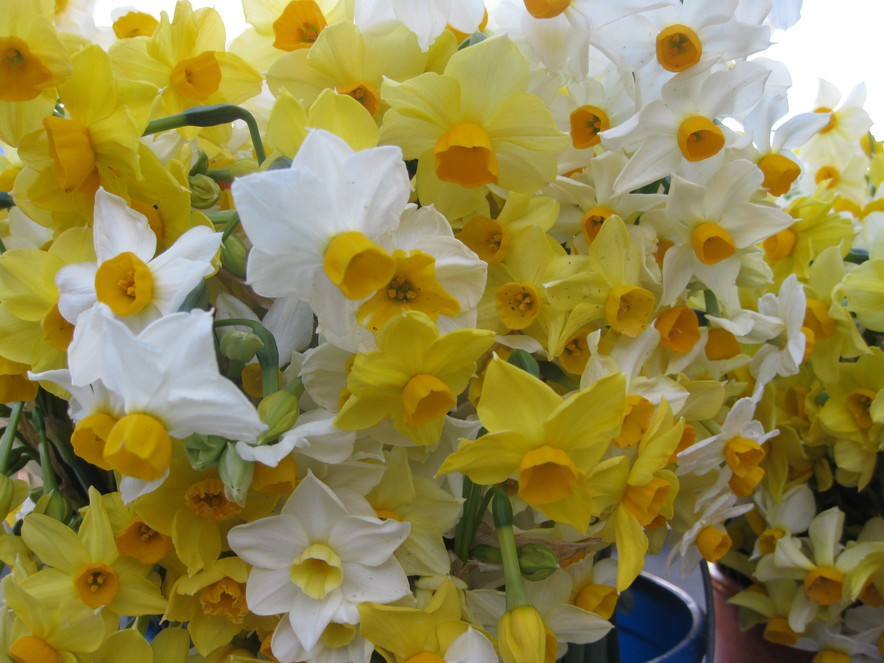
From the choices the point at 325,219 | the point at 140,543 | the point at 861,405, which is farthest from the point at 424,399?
the point at 861,405

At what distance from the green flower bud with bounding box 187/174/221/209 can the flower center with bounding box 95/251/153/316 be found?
0.09 m

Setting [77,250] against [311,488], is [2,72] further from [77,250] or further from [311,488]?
[311,488]

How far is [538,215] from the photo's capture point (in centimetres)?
52

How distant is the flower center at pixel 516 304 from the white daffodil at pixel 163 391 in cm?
21

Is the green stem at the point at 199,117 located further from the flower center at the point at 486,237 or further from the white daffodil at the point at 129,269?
the flower center at the point at 486,237

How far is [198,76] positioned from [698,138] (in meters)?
0.36

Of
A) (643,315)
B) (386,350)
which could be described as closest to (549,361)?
(643,315)

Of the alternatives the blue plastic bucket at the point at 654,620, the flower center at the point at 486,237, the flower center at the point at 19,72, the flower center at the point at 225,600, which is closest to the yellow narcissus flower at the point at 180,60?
the flower center at the point at 19,72

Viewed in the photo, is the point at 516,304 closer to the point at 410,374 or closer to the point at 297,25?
the point at 410,374

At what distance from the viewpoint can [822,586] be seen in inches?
28.9

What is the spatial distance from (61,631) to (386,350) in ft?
0.93

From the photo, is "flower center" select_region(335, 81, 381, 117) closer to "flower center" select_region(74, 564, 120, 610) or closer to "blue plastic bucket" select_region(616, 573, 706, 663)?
"flower center" select_region(74, 564, 120, 610)

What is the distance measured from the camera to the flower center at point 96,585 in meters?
0.46

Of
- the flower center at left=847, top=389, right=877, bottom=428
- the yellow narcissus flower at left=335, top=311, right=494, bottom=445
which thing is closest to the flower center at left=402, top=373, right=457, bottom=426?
the yellow narcissus flower at left=335, top=311, right=494, bottom=445
